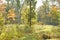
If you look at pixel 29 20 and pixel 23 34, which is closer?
pixel 23 34

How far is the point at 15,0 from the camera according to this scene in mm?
26188

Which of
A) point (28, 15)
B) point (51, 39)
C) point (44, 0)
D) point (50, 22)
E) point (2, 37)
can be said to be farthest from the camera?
point (44, 0)

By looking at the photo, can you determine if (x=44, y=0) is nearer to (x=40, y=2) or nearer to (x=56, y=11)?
(x=40, y=2)

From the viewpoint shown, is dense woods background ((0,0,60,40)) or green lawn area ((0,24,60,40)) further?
dense woods background ((0,0,60,40))

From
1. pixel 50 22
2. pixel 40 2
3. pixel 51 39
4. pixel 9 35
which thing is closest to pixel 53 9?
pixel 50 22

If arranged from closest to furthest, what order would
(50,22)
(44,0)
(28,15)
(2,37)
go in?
(2,37) → (28,15) → (50,22) → (44,0)

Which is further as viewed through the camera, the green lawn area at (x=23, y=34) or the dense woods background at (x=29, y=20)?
the dense woods background at (x=29, y=20)

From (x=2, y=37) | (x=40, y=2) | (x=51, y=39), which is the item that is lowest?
(x=51, y=39)

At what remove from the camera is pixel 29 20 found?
19.1 meters

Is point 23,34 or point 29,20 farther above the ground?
point 29,20

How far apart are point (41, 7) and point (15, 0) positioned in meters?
4.38

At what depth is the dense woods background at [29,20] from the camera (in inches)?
551

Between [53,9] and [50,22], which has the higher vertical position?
[53,9]

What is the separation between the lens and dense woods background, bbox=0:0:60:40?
14.0 meters
